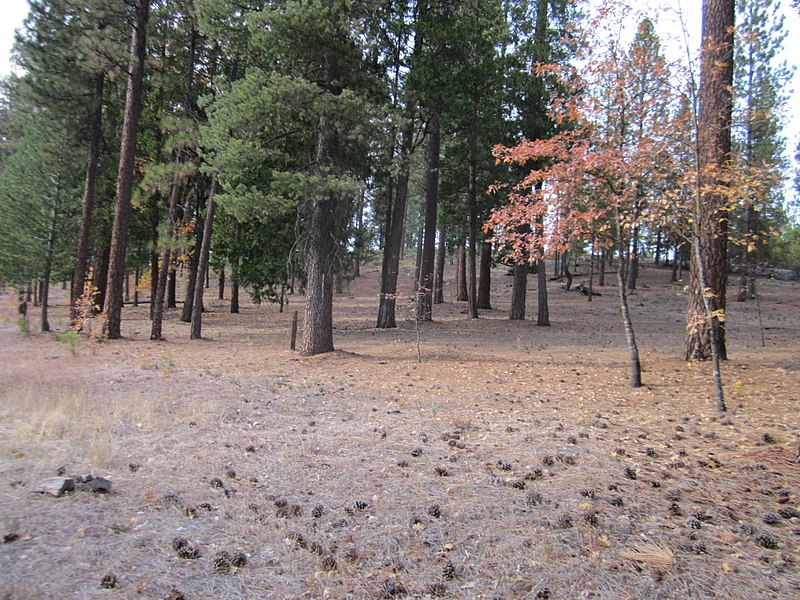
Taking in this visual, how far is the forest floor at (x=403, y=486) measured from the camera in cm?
293

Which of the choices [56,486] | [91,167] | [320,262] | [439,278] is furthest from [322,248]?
[439,278]

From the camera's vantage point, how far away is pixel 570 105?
7.18m

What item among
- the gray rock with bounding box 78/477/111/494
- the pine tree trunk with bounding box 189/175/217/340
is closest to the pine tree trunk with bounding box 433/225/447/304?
the pine tree trunk with bounding box 189/175/217/340

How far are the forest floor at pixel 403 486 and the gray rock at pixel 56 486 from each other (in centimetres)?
6

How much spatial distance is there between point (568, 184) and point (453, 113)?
326 inches

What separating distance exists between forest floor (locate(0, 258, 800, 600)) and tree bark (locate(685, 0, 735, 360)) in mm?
966

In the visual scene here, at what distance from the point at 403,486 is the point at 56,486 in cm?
247

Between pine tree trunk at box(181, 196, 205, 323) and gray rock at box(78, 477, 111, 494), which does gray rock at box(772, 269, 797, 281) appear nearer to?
pine tree trunk at box(181, 196, 205, 323)

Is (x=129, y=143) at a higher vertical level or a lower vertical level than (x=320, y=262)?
higher

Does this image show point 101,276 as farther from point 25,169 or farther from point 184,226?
point 184,226

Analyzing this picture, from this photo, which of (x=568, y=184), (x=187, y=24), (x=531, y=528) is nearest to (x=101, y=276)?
(x=187, y=24)

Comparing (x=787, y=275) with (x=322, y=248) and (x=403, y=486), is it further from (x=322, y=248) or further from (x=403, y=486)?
(x=403, y=486)

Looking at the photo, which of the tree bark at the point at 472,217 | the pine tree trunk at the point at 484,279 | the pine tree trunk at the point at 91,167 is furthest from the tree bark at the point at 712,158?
the pine tree trunk at the point at 91,167

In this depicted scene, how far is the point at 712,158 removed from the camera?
643 cm
